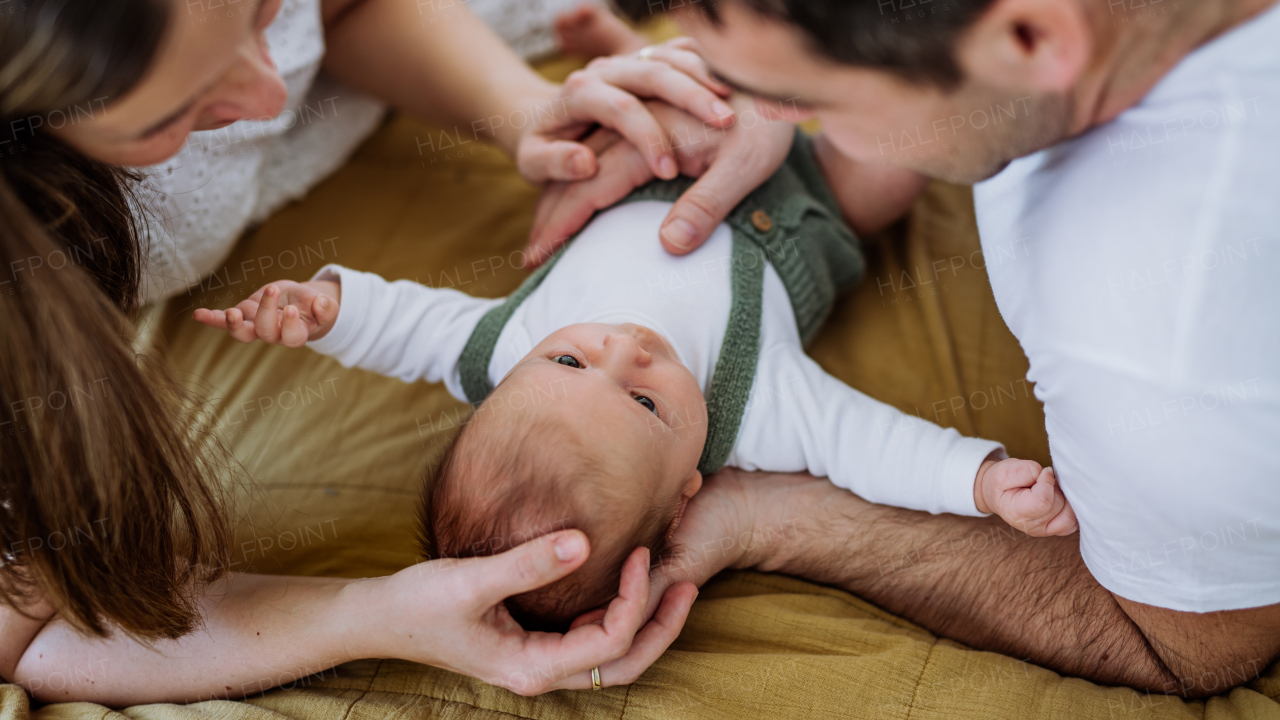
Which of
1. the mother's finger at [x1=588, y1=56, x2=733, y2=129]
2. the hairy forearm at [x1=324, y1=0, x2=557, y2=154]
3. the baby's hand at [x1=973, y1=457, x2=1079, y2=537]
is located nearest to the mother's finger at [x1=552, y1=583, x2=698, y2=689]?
the baby's hand at [x1=973, y1=457, x2=1079, y2=537]

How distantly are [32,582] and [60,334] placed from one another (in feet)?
1.02

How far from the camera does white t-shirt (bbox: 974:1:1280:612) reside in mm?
690

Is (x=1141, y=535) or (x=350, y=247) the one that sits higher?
(x=350, y=247)

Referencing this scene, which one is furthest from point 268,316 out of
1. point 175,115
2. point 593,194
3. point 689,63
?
point 689,63

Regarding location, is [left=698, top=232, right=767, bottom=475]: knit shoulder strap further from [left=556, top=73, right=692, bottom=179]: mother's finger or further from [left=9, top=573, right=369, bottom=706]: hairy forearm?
[left=9, top=573, right=369, bottom=706]: hairy forearm

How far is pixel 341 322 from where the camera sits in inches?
47.6

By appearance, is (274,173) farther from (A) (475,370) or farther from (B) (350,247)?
(A) (475,370)

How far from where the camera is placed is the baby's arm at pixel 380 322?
1167 millimetres

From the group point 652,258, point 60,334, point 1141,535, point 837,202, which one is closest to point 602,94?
point 652,258

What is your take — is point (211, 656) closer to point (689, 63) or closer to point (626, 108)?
point (626, 108)

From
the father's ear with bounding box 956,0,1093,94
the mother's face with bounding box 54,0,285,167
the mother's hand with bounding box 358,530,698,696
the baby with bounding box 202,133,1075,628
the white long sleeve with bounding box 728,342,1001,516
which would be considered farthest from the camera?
the white long sleeve with bounding box 728,342,1001,516

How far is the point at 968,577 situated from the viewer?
110cm

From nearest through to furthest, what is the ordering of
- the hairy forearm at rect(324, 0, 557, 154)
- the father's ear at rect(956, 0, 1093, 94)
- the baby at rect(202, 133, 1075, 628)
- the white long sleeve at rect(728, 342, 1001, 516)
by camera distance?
the father's ear at rect(956, 0, 1093, 94)
the baby at rect(202, 133, 1075, 628)
the white long sleeve at rect(728, 342, 1001, 516)
the hairy forearm at rect(324, 0, 557, 154)

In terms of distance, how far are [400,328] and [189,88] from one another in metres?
0.53
